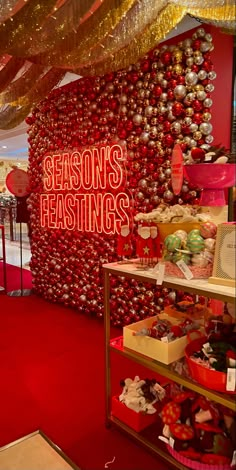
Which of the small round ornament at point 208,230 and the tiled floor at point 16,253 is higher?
the small round ornament at point 208,230

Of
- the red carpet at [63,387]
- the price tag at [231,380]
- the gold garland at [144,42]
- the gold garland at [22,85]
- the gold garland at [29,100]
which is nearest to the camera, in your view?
the price tag at [231,380]

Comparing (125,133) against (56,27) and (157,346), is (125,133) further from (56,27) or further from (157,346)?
(157,346)

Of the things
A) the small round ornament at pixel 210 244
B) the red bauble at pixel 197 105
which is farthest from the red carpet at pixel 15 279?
the small round ornament at pixel 210 244

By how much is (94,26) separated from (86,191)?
1939mm

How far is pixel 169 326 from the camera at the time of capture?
207cm

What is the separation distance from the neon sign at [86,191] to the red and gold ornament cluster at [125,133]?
0.12 metres

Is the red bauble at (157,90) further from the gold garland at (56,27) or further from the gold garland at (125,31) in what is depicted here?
the gold garland at (56,27)

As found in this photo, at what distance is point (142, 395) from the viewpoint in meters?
2.18

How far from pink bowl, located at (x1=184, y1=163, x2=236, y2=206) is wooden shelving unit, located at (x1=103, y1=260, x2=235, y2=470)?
1.61 feet

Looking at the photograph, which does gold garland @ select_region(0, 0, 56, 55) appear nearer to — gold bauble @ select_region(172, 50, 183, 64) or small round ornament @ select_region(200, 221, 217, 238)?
gold bauble @ select_region(172, 50, 183, 64)

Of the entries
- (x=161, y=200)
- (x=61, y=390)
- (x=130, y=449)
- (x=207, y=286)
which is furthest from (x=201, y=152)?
(x=61, y=390)

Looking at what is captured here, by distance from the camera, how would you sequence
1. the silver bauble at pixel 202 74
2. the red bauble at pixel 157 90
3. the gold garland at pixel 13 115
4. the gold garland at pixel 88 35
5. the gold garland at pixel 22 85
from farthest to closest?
the gold garland at pixel 13 115 → the gold garland at pixel 22 85 → the red bauble at pixel 157 90 → the silver bauble at pixel 202 74 → the gold garland at pixel 88 35

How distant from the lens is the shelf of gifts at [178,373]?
1610 mm

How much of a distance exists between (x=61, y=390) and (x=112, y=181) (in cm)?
206
